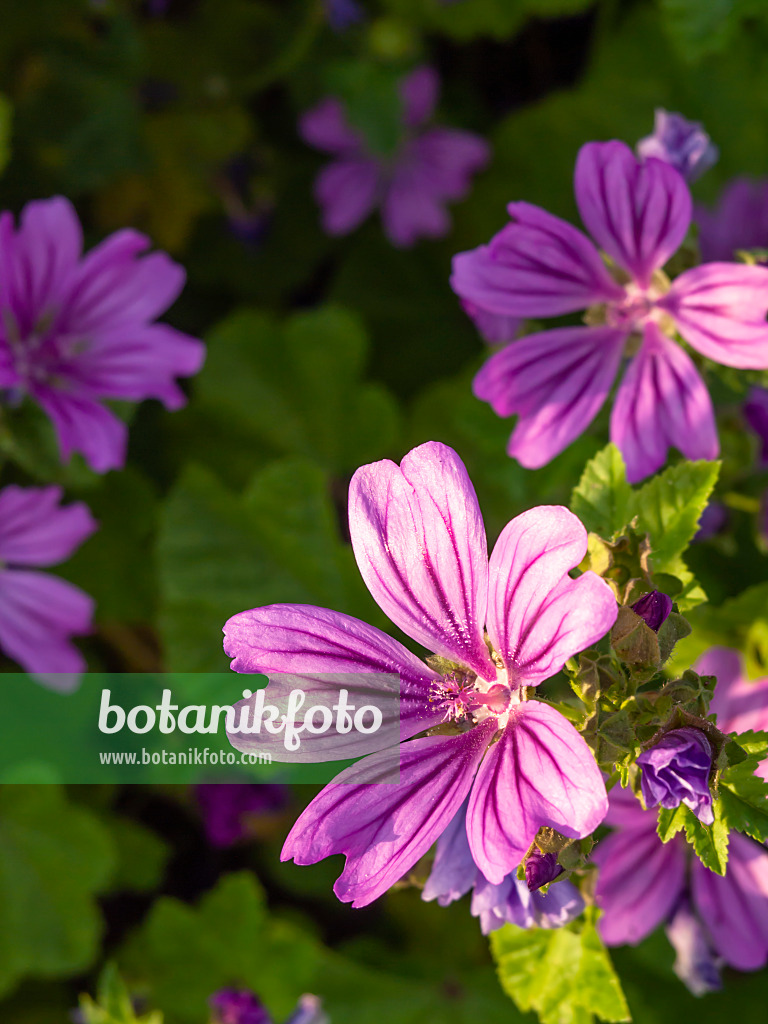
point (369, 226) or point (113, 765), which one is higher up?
point (369, 226)

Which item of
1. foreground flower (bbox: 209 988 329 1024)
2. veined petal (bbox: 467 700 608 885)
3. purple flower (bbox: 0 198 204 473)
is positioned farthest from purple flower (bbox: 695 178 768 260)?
foreground flower (bbox: 209 988 329 1024)

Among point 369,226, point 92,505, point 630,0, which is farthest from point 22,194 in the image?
point 630,0

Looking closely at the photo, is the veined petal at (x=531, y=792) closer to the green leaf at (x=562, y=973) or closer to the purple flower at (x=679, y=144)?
the green leaf at (x=562, y=973)

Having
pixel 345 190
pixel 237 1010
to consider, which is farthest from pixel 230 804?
pixel 345 190

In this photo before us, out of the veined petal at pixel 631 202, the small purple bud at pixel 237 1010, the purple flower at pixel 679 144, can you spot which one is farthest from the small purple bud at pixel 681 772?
the small purple bud at pixel 237 1010

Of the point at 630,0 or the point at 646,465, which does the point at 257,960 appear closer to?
the point at 646,465

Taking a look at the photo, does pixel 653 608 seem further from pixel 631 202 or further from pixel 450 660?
pixel 631 202

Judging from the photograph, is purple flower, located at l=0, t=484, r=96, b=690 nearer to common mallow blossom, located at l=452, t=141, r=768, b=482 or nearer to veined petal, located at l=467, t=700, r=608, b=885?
common mallow blossom, located at l=452, t=141, r=768, b=482

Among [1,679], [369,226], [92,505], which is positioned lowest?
[1,679]
